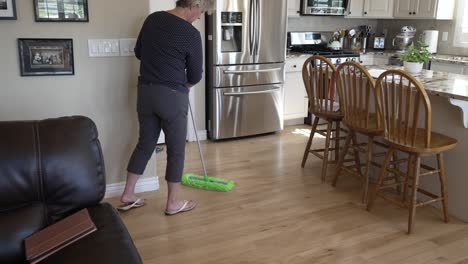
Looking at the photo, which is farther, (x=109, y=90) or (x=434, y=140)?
(x=109, y=90)

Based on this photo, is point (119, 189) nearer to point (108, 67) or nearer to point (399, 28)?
point (108, 67)

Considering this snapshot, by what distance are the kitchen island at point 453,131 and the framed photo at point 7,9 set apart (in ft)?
8.68

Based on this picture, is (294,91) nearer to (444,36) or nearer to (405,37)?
(405,37)

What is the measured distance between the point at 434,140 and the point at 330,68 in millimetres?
1002

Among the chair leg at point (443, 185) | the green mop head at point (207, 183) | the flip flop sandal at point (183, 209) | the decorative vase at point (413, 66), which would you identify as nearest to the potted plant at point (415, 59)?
the decorative vase at point (413, 66)

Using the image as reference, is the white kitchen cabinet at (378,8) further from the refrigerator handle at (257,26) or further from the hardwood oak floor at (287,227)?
the hardwood oak floor at (287,227)

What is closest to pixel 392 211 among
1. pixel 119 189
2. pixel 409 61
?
pixel 409 61

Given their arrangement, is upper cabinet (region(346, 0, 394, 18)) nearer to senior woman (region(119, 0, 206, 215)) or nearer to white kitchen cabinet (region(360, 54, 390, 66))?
white kitchen cabinet (region(360, 54, 390, 66))

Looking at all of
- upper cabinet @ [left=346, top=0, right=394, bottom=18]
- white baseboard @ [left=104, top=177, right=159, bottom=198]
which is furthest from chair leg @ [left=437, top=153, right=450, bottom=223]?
upper cabinet @ [left=346, top=0, right=394, bottom=18]

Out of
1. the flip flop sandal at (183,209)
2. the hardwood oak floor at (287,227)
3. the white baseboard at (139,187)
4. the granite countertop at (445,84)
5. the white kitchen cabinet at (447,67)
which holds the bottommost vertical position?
the hardwood oak floor at (287,227)

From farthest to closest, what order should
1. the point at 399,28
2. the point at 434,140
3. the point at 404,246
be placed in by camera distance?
the point at 399,28 < the point at 434,140 < the point at 404,246

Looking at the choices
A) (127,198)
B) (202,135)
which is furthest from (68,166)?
(202,135)

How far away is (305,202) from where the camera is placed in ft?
10.3

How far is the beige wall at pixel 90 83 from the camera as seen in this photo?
2.66m
